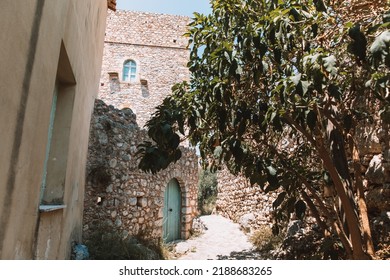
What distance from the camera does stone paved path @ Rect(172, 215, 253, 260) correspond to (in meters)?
6.12

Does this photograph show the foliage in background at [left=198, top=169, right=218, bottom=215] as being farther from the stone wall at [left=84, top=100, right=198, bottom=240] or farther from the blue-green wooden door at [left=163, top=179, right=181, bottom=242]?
the stone wall at [left=84, top=100, right=198, bottom=240]

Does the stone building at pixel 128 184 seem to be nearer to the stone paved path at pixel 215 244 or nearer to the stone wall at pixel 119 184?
the stone wall at pixel 119 184

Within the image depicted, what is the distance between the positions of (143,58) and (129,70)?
3.58 feet

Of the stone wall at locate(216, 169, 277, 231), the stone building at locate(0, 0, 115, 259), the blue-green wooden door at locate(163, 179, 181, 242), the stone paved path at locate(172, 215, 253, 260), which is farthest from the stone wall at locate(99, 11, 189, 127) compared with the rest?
the stone building at locate(0, 0, 115, 259)

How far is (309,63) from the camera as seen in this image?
7.16 feet

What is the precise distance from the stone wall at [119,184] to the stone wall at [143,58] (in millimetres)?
8509

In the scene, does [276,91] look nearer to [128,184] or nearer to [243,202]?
[128,184]

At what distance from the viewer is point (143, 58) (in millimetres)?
15711

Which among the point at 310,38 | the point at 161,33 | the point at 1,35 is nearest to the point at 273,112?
the point at 310,38

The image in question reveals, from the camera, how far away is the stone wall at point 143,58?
49.3 ft

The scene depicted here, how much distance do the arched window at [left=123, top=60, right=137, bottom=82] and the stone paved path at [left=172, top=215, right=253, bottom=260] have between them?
977cm

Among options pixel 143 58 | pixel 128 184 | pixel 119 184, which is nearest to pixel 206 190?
pixel 143 58

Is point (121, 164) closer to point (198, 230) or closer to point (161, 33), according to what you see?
point (198, 230)

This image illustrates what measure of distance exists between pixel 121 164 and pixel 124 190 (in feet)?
1.92
